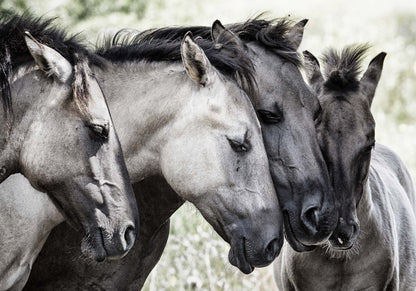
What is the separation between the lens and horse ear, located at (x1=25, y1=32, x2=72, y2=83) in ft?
16.0

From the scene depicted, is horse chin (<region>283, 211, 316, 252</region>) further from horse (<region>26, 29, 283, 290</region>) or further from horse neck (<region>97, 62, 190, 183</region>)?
horse neck (<region>97, 62, 190, 183</region>)

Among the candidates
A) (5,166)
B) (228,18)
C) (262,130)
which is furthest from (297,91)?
(228,18)

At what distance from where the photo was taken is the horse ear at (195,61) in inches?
210

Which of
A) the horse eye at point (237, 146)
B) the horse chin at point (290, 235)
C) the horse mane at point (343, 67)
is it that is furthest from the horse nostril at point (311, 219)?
the horse mane at point (343, 67)

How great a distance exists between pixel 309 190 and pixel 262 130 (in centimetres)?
49

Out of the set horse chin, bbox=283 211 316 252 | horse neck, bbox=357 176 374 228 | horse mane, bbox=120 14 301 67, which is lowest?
horse neck, bbox=357 176 374 228

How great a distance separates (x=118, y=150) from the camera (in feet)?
16.6

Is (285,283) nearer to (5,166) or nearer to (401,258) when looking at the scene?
(401,258)

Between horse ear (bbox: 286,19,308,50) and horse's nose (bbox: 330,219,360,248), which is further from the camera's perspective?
horse ear (bbox: 286,19,308,50)

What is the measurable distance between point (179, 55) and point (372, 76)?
6.47ft

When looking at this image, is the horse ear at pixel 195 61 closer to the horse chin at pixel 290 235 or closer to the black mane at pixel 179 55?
the black mane at pixel 179 55

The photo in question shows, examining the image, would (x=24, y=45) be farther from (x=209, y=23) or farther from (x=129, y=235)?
(x=209, y=23)

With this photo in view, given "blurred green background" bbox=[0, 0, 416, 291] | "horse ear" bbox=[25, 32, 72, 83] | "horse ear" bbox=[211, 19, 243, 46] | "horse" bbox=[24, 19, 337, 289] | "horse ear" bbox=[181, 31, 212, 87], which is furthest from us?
"blurred green background" bbox=[0, 0, 416, 291]

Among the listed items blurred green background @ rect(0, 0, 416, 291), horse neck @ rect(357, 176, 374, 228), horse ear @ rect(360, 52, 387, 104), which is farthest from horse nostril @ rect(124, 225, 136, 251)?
horse ear @ rect(360, 52, 387, 104)
